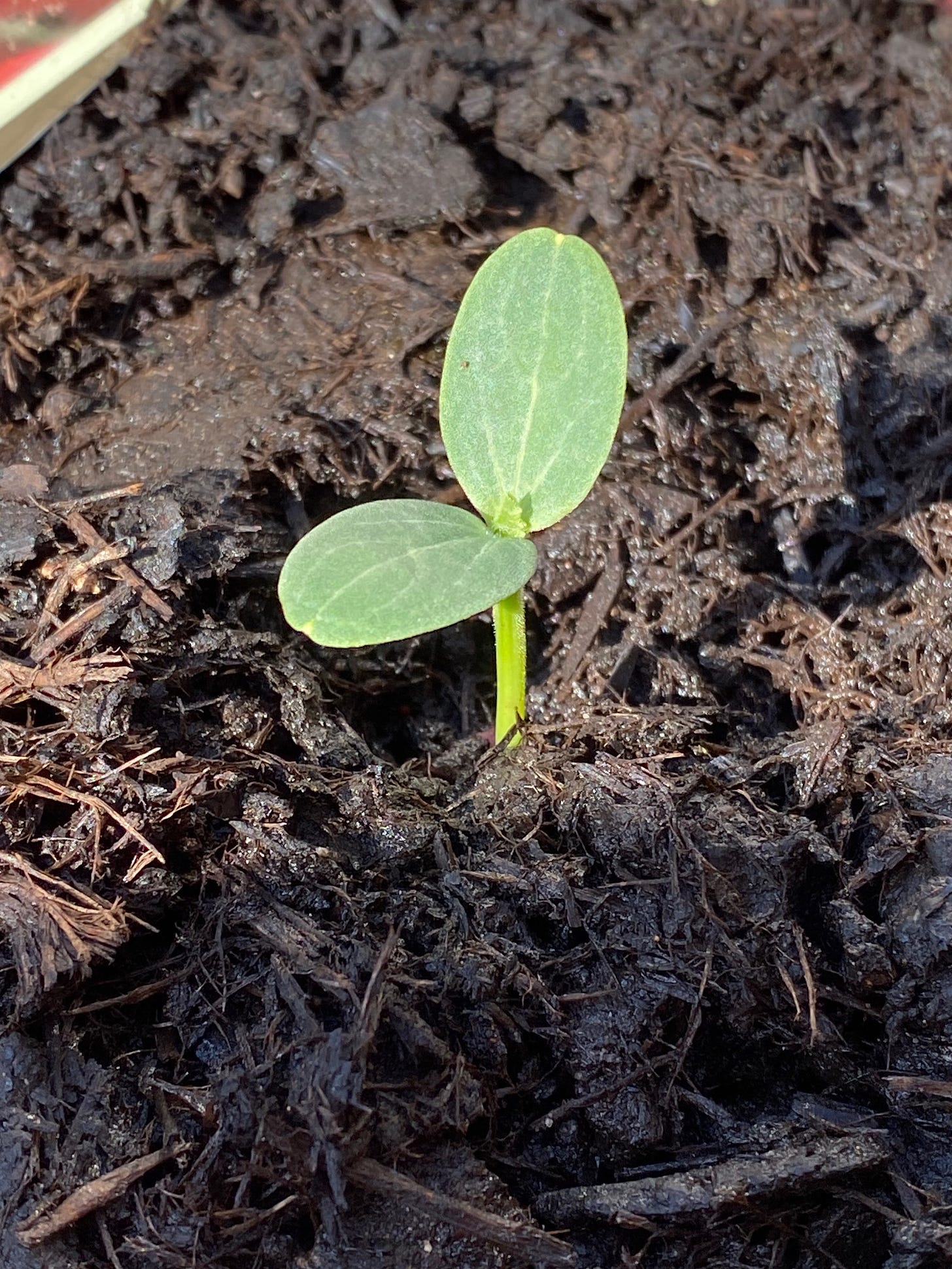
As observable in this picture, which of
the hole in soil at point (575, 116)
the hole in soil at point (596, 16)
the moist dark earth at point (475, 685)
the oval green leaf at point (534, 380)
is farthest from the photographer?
the hole in soil at point (596, 16)

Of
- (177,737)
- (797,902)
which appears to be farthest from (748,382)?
(177,737)

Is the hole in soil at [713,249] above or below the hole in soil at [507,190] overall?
below

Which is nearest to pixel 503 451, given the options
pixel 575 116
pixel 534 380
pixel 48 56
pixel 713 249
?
pixel 534 380

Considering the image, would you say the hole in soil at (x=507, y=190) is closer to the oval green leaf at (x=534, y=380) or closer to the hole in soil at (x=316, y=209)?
the hole in soil at (x=316, y=209)

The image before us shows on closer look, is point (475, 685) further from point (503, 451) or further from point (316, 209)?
point (316, 209)

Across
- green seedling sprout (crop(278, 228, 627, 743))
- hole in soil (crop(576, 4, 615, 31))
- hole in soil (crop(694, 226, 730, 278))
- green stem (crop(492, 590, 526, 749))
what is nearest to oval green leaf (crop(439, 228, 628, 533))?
green seedling sprout (crop(278, 228, 627, 743))

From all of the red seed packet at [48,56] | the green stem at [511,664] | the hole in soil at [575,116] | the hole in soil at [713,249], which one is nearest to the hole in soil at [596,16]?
the hole in soil at [575,116]

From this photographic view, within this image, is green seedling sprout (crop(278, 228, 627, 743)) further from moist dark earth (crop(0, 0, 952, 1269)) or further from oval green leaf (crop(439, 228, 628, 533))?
moist dark earth (crop(0, 0, 952, 1269))
